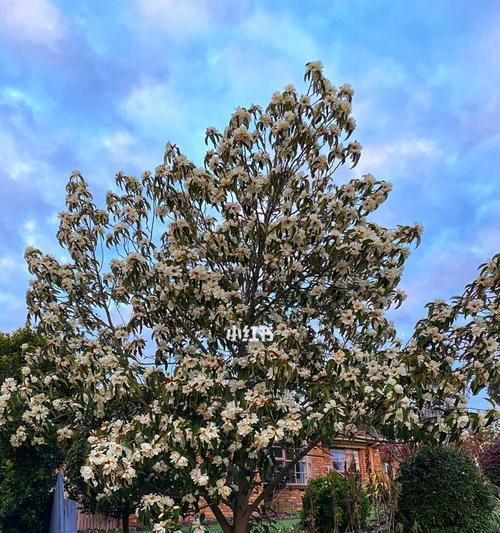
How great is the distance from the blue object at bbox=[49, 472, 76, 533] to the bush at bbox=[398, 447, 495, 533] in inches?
170

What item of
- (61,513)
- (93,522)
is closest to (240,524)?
(61,513)

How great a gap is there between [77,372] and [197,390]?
1.43 meters

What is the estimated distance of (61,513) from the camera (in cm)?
674

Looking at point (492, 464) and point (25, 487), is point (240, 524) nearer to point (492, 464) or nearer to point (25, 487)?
point (25, 487)

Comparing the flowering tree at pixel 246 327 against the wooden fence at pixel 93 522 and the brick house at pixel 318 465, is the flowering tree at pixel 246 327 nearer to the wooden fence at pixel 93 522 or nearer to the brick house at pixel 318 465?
the wooden fence at pixel 93 522

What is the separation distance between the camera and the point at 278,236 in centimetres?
543

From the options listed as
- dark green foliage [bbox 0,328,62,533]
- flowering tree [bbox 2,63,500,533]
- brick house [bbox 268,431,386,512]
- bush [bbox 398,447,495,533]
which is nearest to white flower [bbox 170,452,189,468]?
flowering tree [bbox 2,63,500,533]

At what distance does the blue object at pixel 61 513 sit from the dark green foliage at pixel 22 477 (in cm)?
14

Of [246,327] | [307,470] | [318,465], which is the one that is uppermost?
[246,327]

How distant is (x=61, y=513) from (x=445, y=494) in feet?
16.0

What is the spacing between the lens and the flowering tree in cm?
459

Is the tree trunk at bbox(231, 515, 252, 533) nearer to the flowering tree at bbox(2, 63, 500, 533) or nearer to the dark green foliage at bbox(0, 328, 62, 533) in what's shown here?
the flowering tree at bbox(2, 63, 500, 533)

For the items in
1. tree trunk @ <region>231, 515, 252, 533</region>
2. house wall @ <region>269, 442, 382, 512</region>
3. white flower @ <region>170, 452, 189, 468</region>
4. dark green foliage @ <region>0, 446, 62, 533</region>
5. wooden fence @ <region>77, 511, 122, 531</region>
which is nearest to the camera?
white flower @ <region>170, 452, 189, 468</region>

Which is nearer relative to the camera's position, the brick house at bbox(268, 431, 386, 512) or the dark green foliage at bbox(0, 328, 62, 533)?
the dark green foliage at bbox(0, 328, 62, 533)
